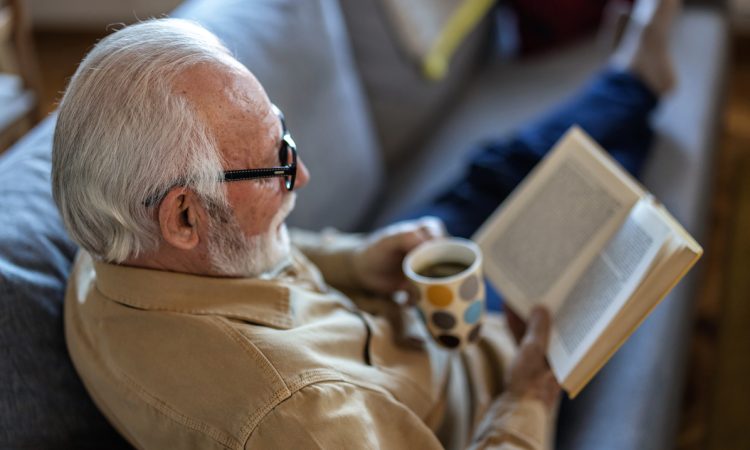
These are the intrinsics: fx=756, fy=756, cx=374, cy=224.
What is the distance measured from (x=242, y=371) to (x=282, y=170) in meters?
0.24

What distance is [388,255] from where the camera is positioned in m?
1.20

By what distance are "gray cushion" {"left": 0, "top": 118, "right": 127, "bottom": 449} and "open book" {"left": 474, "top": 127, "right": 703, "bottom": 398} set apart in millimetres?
618

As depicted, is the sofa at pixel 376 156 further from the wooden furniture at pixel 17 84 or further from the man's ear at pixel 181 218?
the wooden furniture at pixel 17 84

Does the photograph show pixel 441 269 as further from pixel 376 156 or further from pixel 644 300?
pixel 376 156

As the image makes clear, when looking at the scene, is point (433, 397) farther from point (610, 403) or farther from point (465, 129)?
point (465, 129)

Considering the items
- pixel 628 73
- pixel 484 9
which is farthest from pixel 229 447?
pixel 484 9

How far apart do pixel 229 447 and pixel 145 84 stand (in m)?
0.40

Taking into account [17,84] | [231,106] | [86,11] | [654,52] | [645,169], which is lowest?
[86,11]

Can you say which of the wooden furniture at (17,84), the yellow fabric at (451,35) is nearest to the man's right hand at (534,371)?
the yellow fabric at (451,35)

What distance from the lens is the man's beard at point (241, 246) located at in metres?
0.90

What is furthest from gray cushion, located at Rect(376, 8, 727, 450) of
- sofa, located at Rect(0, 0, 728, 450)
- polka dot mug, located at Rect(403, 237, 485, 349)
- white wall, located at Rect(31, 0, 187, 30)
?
white wall, located at Rect(31, 0, 187, 30)

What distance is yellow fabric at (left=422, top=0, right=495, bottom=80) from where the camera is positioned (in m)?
1.95

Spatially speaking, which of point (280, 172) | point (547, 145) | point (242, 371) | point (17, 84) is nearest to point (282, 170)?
point (280, 172)

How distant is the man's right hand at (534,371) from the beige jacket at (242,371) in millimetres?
18
